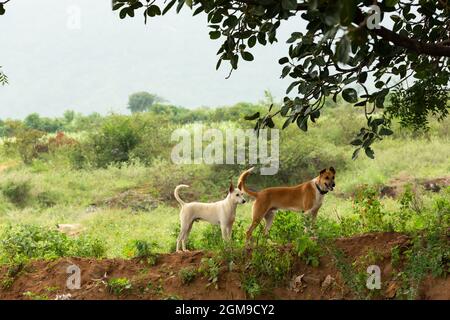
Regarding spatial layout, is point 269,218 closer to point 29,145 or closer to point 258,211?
point 258,211

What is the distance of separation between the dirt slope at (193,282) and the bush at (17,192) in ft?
32.6

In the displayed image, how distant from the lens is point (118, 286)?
5.51 m

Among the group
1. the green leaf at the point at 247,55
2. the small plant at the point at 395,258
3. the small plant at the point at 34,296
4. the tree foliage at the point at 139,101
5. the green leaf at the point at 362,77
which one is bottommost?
the small plant at the point at 34,296

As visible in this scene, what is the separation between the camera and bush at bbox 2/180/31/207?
15875 millimetres

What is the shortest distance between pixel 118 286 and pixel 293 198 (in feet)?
7.54

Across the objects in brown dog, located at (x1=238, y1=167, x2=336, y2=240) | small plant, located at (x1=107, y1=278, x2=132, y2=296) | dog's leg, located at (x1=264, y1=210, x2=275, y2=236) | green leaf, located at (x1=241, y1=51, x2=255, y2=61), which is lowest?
small plant, located at (x1=107, y1=278, x2=132, y2=296)

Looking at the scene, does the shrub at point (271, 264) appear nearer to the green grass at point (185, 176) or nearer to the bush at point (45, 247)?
the bush at point (45, 247)

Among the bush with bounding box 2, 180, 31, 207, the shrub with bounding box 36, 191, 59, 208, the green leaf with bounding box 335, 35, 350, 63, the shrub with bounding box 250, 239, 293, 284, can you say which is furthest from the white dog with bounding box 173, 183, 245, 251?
the bush with bounding box 2, 180, 31, 207

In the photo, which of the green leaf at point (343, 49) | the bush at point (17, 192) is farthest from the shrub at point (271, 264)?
the bush at point (17, 192)

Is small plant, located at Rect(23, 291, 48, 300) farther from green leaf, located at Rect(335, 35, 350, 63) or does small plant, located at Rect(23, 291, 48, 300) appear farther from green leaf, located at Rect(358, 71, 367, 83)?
green leaf, located at Rect(335, 35, 350, 63)

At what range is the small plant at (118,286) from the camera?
18.0ft

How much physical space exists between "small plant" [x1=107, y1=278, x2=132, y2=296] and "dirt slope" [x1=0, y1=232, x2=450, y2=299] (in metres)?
0.03

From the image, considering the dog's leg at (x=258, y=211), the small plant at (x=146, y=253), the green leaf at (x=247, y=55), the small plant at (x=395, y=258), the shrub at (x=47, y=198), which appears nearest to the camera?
the green leaf at (x=247, y=55)
